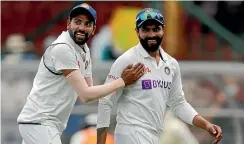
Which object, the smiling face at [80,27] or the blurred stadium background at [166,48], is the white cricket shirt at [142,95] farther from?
the blurred stadium background at [166,48]

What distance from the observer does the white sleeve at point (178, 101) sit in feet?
22.0

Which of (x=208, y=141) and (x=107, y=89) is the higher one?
(x=107, y=89)

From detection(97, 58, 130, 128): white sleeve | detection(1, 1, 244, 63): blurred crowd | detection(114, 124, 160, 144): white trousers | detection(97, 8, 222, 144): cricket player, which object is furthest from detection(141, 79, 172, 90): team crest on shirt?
detection(1, 1, 244, 63): blurred crowd

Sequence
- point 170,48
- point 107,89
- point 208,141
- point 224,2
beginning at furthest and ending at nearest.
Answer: point 224,2 < point 170,48 < point 208,141 < point 107,89

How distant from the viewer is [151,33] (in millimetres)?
6422

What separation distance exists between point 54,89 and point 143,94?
24.6 inches

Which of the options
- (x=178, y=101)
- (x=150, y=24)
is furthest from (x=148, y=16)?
(x=178, y=101)

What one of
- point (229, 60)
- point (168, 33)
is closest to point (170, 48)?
point (168, 33)

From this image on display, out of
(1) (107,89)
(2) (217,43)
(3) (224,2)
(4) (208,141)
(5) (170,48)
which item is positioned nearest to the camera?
(1) (107,89)

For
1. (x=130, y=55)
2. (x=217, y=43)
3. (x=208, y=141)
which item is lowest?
(x=208, y=141)

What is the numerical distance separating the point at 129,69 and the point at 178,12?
5.61 metres

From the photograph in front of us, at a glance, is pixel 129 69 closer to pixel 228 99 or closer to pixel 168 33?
pixel 228 99

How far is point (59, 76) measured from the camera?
634cm

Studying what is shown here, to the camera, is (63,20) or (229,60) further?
(63,20)
